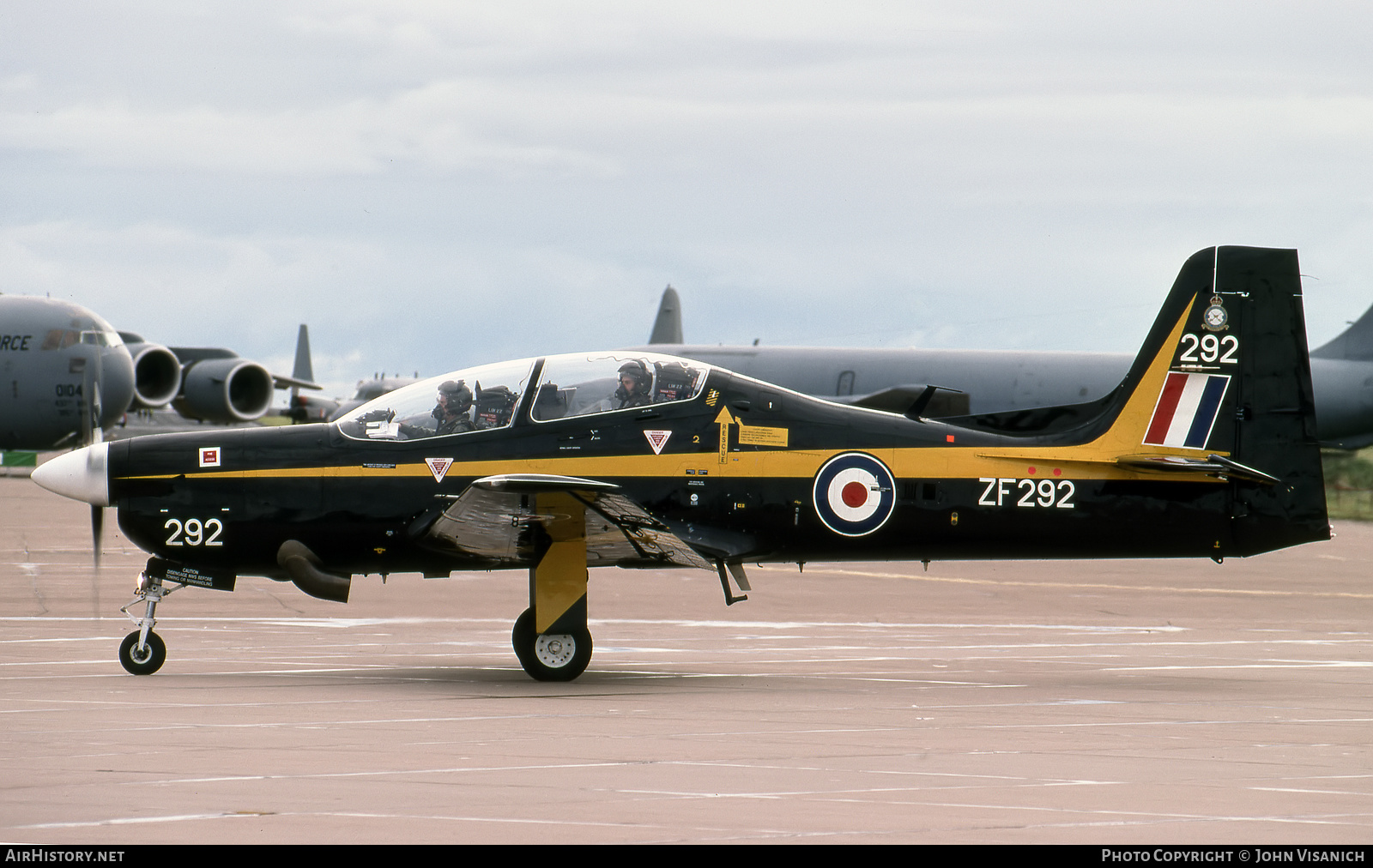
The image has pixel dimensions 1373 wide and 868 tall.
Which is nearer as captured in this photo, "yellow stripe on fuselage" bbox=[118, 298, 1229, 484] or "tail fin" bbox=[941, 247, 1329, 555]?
"yellow stripe on fuselage" bbox=[118, 298, 1229, 484]

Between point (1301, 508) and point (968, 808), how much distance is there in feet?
20.7

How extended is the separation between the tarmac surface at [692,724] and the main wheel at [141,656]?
105 mm

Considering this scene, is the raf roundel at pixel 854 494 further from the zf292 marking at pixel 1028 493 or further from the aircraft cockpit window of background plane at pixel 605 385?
the aircraft cockpit window of background plane at pixel 605 385

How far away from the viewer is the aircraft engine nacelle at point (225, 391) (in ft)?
147

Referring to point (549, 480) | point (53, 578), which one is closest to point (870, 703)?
point (549, 480)

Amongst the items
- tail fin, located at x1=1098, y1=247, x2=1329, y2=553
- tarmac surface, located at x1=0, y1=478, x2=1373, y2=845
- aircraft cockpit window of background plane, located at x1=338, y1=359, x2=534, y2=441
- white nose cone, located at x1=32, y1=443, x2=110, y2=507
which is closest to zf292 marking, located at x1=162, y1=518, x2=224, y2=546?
white nose cone, located at x1=32, y1=443, x2=110, y2=507

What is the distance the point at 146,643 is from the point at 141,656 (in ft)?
0.35

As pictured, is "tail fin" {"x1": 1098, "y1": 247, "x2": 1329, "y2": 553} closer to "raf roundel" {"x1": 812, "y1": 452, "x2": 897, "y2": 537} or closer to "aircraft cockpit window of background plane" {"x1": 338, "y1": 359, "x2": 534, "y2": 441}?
"raf roundel" {"x1": 812, "y1": 452, "x2": 897, "y2": 537}

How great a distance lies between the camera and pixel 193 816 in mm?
6082

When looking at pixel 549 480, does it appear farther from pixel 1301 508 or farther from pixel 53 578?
pixel 53 578

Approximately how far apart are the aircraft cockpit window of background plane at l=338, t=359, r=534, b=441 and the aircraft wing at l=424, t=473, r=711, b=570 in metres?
0.63

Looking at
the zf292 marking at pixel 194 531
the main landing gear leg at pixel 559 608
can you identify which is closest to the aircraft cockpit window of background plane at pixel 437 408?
the main landing gear leg at pixel 559 608

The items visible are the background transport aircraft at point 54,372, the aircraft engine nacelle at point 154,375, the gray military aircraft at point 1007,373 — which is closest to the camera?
the background transport aircraft at point 54,372

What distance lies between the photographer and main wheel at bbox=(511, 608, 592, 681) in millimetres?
10672
